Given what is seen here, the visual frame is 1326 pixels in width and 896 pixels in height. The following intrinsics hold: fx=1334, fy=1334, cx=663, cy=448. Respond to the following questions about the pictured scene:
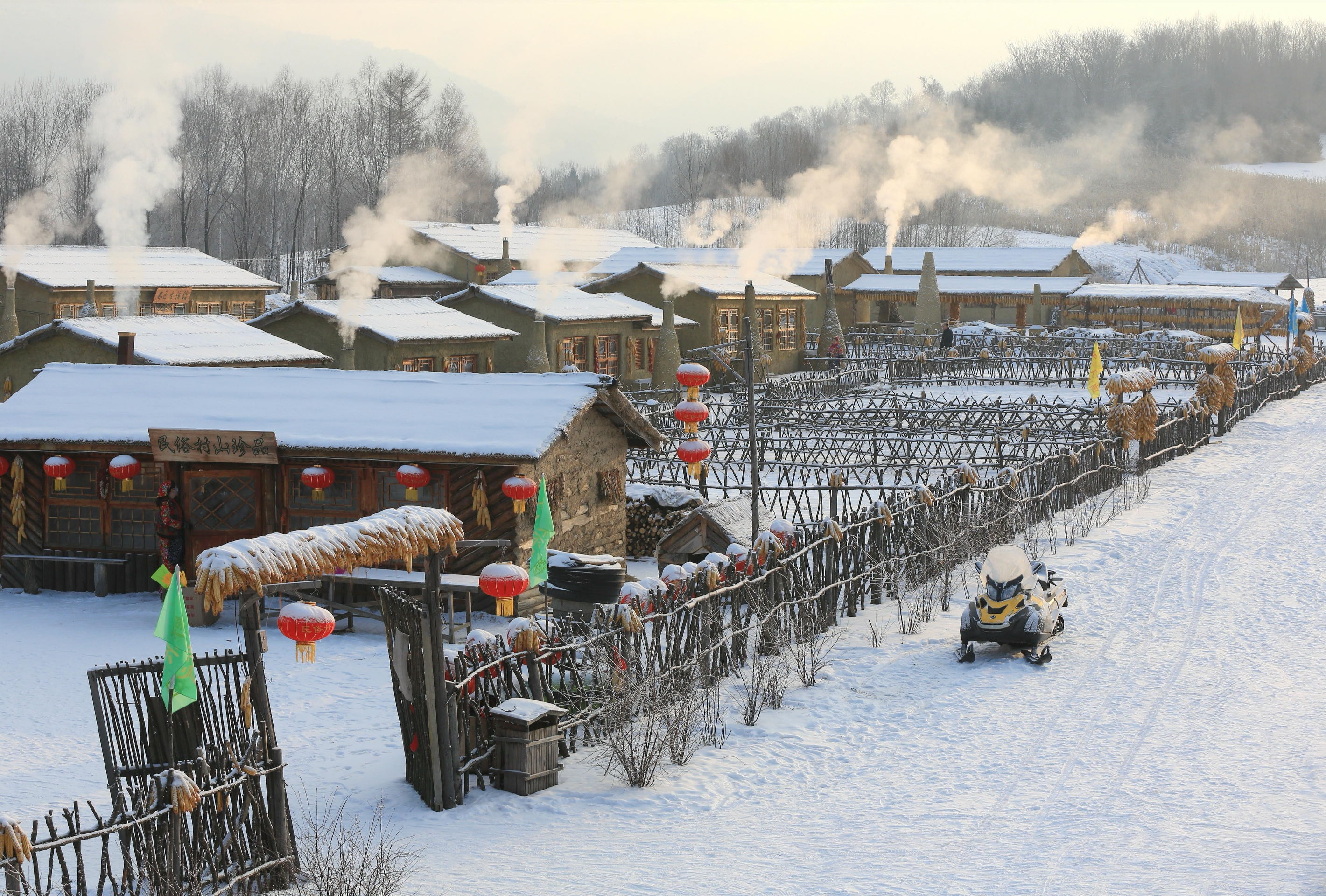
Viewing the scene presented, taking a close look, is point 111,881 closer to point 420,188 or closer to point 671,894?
point 671,894

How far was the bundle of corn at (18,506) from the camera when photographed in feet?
62.4

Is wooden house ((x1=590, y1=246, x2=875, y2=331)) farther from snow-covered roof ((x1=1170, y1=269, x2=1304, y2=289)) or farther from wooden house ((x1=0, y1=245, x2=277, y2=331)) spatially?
snow-covered roof ((x1=1170, y1=269, x2=1304, y2=289))

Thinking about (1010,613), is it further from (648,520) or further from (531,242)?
(531,242)

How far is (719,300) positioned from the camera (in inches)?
→ 1795

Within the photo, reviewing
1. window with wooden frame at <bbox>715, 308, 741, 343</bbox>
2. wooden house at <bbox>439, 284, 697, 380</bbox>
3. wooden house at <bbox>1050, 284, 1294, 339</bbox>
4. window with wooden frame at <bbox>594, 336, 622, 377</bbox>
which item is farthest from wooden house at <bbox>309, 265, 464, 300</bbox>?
wooden house at <bbox>1050, 284, 1294, 339</bbox>

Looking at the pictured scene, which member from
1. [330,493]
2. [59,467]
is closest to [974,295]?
[330,493]

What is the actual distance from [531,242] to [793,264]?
11486 mm

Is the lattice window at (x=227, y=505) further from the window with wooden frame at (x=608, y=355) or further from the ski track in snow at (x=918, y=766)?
the window with wooden frame at (x=608, y=355)

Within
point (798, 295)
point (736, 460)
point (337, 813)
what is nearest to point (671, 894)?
point (337, 813)

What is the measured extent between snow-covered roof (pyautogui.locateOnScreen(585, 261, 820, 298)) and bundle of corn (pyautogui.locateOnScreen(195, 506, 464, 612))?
111ft

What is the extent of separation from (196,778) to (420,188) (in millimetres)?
70920

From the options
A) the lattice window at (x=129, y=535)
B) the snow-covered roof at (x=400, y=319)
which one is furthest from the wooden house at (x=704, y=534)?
the snow-covered roof at (x=400, y=319)

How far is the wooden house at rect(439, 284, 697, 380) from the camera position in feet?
128

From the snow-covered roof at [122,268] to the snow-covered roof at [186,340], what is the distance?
10.4 metres
